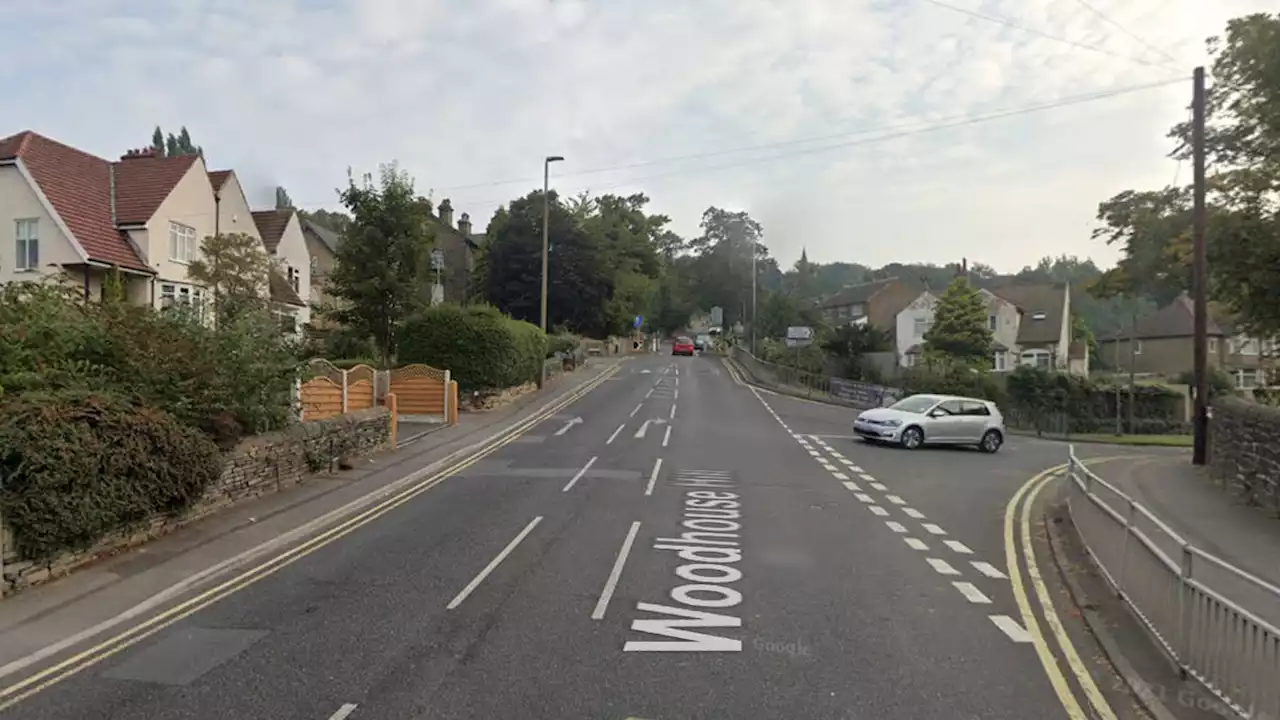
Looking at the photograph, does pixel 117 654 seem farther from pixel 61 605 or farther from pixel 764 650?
pixel 764 650

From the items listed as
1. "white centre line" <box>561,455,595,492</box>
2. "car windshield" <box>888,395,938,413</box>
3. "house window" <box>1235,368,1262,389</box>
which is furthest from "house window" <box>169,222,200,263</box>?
"house window" <box>1235,368,1262,389</box>

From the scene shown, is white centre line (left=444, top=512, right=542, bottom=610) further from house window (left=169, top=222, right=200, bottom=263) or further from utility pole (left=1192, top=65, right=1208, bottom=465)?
house window (left=169, top=222, right=200, bottom=263)

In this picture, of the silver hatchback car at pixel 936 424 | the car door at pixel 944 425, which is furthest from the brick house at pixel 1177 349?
the car door at pixel 944 425

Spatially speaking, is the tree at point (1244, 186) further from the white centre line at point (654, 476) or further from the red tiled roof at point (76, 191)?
the red tiled roof at point (76, 191)

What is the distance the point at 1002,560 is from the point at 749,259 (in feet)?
385

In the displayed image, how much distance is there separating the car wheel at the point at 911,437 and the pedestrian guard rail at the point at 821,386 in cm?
1436

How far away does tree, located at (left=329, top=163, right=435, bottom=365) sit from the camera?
32.1 m

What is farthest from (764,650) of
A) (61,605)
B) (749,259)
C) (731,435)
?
(749,259)

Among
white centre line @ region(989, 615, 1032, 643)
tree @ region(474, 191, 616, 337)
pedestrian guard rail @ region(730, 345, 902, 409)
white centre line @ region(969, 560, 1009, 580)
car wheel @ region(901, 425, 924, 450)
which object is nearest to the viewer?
white centre line @ region(989, 615, 1032, 643)

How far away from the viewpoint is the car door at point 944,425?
2459cm

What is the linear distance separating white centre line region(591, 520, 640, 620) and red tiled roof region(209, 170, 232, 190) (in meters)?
33.5

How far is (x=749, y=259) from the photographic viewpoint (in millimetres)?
125750

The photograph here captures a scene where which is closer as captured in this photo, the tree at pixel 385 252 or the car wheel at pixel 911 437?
the car wheel at pixel 911 437

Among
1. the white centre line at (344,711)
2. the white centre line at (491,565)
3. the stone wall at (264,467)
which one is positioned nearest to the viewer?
the white centre line at (344,711)
